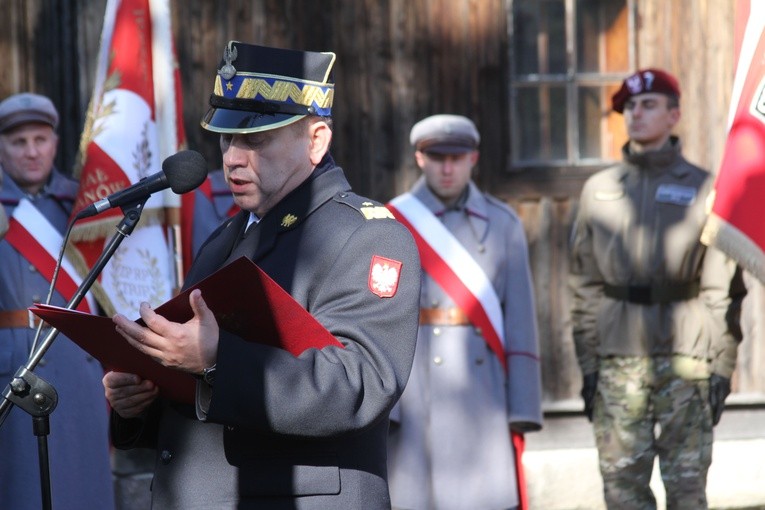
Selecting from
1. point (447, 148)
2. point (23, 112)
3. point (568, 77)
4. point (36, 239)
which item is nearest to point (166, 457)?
point (36, 239)

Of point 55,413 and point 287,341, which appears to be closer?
point 287,341

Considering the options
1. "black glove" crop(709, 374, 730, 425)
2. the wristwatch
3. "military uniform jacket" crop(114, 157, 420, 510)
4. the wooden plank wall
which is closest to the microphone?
"military uniform jacket" crop(114, 157, 420, 510)

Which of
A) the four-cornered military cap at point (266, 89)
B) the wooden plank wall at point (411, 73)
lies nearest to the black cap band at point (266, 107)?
the four-cornered military cap at point (266, 89)

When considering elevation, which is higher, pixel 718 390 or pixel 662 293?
pixel 662 293

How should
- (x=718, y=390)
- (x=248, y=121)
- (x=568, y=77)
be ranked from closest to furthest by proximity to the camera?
(x=248, y=121) < (x=718, y=390) < (x=568, y=77)

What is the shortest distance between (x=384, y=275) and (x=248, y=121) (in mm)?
486

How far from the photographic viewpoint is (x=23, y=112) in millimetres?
5531

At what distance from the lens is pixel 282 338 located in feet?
9.12

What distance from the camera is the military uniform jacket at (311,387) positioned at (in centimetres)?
271

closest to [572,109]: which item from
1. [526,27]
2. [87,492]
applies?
[526,27]

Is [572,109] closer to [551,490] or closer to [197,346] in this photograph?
[551,490]

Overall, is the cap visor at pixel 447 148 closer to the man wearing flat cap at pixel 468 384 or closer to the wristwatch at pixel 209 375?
the man wearing flat cap at pixel 468 384

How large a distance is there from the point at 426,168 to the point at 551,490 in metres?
2.33

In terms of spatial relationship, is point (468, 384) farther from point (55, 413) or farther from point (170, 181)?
point (170, 181)
